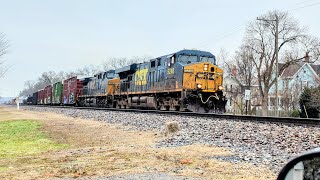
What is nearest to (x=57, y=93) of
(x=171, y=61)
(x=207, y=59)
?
(x=171, y=61)

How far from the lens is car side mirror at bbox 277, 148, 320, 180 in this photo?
76.3 inches

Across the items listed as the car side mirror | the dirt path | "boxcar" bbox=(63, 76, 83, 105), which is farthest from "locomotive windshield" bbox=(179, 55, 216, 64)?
"boxcar" bbox=(63, 76, 83, 105)

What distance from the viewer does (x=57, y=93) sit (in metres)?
61.2

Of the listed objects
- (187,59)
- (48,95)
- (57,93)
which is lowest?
(48,95)

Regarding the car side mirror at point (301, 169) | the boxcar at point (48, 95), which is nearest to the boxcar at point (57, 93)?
the boxcar at point (48, 95)

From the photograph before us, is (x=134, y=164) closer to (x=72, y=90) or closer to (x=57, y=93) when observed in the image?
(x=72, y=90)

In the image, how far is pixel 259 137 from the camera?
1065 cm

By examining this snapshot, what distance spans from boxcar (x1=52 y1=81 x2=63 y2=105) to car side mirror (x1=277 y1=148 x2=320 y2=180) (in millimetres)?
58616

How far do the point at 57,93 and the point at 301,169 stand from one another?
61509 mm

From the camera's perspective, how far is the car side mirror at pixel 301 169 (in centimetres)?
194

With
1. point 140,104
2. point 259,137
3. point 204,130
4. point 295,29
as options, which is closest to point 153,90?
point 140,104

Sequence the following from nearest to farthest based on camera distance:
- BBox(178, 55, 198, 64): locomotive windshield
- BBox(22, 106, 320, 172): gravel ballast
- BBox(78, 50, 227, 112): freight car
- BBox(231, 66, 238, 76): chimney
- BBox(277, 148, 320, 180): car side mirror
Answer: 1. BBox(277, 148, 320, 180): car side mirror
2. BBox(22, 106, 320, 172): gravel ballast
3. BBox(78, 50, 227, 112): freight car
4. BBox(178, 55, 198, 64): locomotive windshield
5. BBox(231, 66, 238, 76): chimney

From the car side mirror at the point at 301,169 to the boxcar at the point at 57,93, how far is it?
58616mm

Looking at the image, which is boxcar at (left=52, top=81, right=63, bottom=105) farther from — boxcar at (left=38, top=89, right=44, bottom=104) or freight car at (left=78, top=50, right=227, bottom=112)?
freight car at (left=78, top=50, right=227, bottom=112)
